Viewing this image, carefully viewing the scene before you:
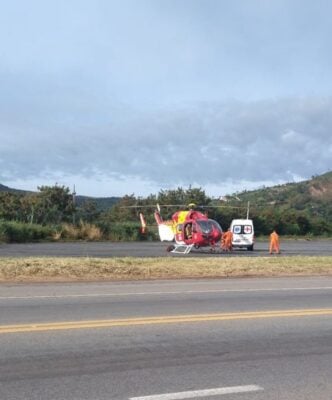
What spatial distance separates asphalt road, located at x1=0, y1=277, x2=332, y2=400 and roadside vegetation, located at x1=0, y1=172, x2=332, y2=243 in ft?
106

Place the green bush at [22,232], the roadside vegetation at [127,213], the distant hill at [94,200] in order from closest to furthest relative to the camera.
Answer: the green bush at [22,232], the roadside vegetation at [127,213], the distant hill at [94,200]

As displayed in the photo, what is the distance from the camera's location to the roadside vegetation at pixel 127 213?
48.3 metres

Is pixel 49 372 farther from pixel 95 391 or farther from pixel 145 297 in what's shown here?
pixel 145 297

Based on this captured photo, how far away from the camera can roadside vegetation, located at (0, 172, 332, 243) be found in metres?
48.3

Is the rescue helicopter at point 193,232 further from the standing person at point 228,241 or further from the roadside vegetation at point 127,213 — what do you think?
the roadside vegetation at point 127,213

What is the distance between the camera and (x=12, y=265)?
59.8ft

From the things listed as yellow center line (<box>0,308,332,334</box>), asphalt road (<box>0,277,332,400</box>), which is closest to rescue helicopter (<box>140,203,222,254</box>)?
asphalt road (<box>0,277,332,400</box>)

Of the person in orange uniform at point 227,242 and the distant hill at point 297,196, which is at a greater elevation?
the distant hill at point 297,196

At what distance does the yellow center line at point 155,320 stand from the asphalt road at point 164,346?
0.06 feet

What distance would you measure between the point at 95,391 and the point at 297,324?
4882 mm

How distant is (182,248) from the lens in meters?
34.9

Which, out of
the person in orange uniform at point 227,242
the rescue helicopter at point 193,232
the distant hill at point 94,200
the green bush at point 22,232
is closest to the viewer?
the rescue helicopter at point 193,232

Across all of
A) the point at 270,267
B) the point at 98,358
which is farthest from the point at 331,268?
the point at 98,358

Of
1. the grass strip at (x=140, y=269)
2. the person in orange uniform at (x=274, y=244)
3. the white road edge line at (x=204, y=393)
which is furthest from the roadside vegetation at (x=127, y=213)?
the white road edge line at (x=204, y=393)
